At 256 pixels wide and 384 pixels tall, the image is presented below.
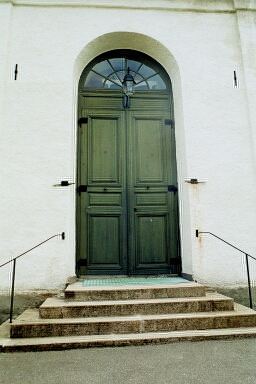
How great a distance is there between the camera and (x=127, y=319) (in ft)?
11.4

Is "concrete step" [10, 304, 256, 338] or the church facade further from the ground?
the church facade

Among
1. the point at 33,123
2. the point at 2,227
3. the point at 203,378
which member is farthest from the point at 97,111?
the point at 203,378

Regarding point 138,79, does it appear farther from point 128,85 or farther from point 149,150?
point 149,150

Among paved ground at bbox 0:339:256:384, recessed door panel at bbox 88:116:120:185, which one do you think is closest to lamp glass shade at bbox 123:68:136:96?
recessed door panel at bbox 88:116:120:185

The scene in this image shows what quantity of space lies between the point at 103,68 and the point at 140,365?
15.8 feet

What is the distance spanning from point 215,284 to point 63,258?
2255mm

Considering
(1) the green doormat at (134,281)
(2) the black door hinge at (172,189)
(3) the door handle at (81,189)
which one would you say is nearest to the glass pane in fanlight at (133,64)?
(2) the black door hinge at (172,189)

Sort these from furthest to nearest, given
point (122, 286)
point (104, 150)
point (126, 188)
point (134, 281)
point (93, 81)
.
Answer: point (93, 81) < point (104, 150) < point (126, 188) < point (134, 281) < point (122, 286)

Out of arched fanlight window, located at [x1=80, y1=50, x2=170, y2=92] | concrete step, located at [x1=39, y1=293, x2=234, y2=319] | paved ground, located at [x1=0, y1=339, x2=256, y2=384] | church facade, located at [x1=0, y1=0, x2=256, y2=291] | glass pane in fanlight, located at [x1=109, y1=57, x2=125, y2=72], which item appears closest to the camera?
paved ground, located at [x1=0, y1=339, x2=256, y2=384]

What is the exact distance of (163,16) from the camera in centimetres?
559

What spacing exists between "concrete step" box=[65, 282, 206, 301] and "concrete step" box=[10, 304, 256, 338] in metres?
0.35

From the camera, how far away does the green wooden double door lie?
5066 mm

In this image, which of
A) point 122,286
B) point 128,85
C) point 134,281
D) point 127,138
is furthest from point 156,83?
point 122,286

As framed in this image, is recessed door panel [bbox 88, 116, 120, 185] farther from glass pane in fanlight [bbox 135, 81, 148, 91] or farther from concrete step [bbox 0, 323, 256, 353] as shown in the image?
concrete step [bbox 0, 323, 256, 353]
